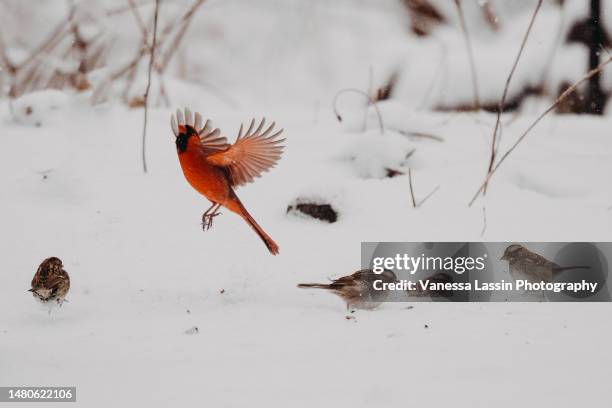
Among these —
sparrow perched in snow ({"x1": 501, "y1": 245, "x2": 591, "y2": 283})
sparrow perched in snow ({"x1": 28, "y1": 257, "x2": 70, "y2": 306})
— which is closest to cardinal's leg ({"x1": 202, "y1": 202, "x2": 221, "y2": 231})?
sparrow perched in snow ({"x1": 28, "y1": 257, "x2": 70, "y2": 306})

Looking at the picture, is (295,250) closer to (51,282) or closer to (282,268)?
(282,268)

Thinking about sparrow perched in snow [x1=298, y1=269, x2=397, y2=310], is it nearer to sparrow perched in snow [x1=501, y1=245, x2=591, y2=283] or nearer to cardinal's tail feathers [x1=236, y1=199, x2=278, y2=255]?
cardinal's tail feathers [x1=236, y1=199, x2=278, y2=255]

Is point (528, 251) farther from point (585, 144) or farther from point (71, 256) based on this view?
point (71, 256)

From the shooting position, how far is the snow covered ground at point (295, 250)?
146 cm

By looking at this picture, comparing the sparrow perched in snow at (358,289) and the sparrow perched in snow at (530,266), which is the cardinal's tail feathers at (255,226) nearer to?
the sparrow perched in snow at (358,289)

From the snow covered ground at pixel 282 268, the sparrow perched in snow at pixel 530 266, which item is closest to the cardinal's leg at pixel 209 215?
the snow covered ground at pixel 282 268

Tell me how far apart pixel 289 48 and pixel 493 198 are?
4539 mm

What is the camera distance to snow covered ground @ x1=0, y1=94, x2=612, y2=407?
1453 mm

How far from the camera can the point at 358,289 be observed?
6.22 feet

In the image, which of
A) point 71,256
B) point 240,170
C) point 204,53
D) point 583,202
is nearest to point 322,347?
point 240,170

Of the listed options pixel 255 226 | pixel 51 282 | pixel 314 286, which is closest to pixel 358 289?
pixel 314 286

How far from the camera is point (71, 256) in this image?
2031 mm

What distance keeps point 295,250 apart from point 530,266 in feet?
2.65

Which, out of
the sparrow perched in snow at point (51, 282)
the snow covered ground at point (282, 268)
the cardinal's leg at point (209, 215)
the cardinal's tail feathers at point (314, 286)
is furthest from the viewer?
the cardinal's tail feathers at point (314, 286)
